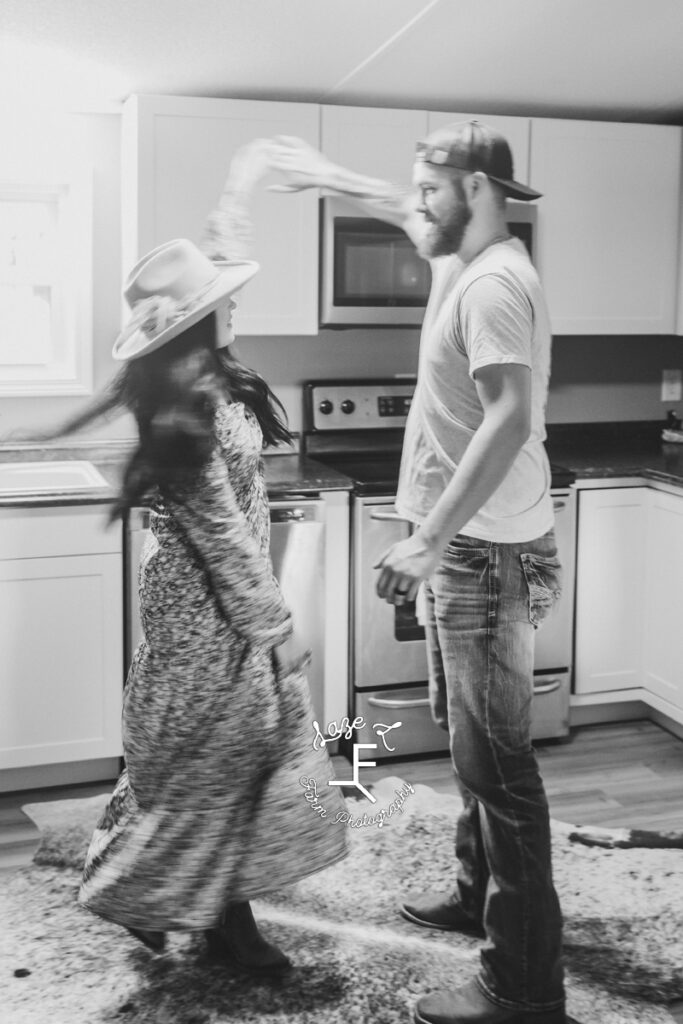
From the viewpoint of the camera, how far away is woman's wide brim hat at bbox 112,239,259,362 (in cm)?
189

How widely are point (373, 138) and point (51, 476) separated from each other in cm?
137

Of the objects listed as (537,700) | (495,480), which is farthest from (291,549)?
(495,480)

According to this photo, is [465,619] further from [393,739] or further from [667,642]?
[667,642]

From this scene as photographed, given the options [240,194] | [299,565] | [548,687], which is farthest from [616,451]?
[240,194]

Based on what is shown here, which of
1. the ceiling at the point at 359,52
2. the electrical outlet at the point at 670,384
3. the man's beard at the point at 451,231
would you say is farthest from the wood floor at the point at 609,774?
the ceiling at the point at 359,52

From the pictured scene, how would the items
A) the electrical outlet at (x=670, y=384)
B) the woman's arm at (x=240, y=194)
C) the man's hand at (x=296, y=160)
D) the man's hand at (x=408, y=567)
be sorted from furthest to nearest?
1. the electrical outlet at (x=670, y=384)
2. the man's hand at (x=296, y=160)
3. the woman's arm at (x=240, y=194)
4. the man's hand at (x=408, y=567)

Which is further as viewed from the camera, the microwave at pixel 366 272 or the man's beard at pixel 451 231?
the microwave at pixel 366 272

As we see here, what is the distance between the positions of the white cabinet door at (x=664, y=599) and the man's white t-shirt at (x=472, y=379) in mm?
1531

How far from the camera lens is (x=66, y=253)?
3.54 metres

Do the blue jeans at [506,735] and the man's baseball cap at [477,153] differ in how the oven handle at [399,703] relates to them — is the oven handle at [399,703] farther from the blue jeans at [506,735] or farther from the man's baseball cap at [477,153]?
the man's baseball cap at [477,153]

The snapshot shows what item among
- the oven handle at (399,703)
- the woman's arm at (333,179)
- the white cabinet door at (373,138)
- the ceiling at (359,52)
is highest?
the ceiling at (359,52)

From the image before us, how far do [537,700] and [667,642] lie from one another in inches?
17.0

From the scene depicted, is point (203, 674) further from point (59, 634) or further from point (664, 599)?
point (664, 599)

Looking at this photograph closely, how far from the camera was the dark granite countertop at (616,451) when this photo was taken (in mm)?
3402
